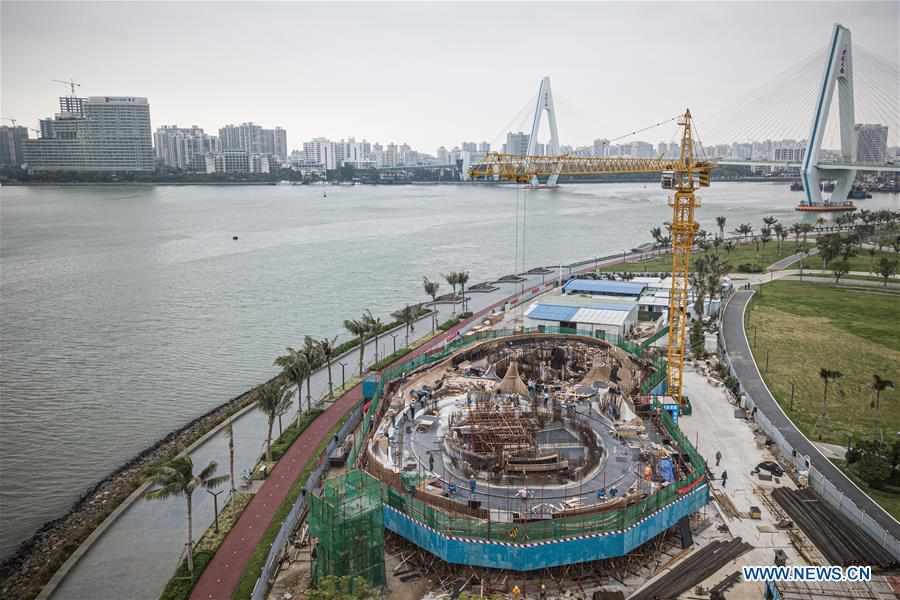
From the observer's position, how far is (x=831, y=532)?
40.2ft

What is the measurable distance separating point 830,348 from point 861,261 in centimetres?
2260

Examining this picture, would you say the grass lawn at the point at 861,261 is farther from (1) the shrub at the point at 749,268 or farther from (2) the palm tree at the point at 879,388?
(2) the palm tree at the point at 879,388

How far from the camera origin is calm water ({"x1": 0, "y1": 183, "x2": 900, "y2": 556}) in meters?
19.4

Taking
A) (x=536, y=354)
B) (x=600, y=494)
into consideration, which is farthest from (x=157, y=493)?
(x=536, y=354)

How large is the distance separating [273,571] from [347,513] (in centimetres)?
192

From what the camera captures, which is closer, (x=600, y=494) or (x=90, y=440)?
(x=600, y=494)

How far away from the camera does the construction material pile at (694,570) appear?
34.8 feet

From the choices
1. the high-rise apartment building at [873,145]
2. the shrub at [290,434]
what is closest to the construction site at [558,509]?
the shrub at [290,434]

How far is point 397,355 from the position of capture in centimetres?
2448

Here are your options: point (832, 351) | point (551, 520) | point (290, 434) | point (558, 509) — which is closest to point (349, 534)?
point (551, 520)

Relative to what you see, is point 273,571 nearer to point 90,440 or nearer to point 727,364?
point 90,440

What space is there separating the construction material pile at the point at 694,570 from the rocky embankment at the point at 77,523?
9769 mm

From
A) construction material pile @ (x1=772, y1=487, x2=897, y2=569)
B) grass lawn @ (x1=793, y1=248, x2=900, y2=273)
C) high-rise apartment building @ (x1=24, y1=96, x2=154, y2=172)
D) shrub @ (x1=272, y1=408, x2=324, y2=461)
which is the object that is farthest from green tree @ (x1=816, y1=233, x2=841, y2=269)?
high-rise apartment building @ (x1=24, y1=96, x2=154, y2=172)

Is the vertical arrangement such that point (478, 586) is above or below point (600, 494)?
below
